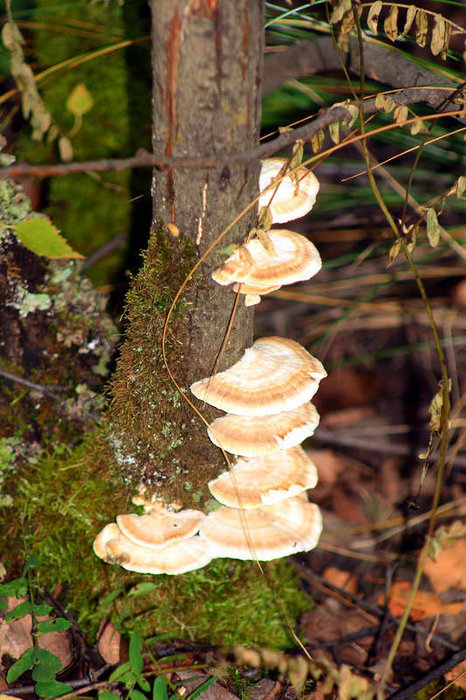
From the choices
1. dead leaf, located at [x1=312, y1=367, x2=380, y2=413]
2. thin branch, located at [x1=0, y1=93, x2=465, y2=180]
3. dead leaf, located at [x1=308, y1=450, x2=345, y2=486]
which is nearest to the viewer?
thin branch, located at [x1=0, y1=93, x2=465, y2=180]

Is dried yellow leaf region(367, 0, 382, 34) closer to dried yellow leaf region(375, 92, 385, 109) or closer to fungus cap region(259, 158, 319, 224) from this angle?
dried yellow leaf region(375, 92, 385, 109)

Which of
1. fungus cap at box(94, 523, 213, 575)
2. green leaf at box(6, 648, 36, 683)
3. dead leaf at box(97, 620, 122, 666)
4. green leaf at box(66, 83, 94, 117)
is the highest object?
green leaf at box(66, 83, 94, 117)

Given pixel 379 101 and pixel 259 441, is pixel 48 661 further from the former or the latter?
pixel 379 101

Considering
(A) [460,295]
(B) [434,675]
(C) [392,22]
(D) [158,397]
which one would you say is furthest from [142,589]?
(A) [460,295]

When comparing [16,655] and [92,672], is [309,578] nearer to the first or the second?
[92,672]

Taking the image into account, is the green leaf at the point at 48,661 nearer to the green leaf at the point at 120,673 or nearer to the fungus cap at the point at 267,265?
the green leaf at the point at 120,673

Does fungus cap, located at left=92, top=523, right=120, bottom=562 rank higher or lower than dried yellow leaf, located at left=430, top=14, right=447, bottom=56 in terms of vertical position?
lower

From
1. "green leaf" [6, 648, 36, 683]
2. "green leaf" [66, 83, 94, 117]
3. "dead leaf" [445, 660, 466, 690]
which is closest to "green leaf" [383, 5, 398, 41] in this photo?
"green leaf" [66, 83, 94, 117]
